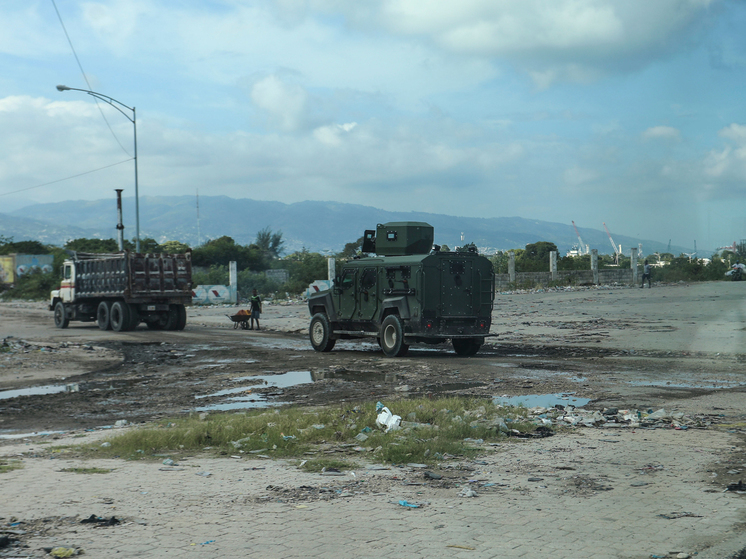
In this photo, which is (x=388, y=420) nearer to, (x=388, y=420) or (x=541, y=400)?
(x=388, y=420)

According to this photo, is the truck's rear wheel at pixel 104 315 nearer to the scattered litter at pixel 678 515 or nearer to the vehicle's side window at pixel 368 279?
the vehicle's side window at pixel 368 279

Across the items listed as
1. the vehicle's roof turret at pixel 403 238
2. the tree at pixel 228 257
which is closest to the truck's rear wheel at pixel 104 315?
the vehicle's roof turret at pixel 403 238

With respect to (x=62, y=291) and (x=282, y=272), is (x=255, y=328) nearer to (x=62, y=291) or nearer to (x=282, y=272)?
(x=62, y=291)

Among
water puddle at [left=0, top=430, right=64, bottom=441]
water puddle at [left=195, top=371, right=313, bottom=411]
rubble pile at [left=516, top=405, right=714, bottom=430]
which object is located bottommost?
water puddle at [left=0, top=430, right=64, bottom=441]

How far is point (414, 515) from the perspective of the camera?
5.43m

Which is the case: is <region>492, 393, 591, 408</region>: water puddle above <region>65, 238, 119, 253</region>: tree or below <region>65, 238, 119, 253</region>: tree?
below

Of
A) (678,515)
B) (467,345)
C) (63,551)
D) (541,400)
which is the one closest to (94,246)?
(467,345)

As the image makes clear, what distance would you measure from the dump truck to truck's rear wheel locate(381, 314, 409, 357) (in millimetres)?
11174

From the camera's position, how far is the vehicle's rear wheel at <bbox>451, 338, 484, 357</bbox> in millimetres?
18094

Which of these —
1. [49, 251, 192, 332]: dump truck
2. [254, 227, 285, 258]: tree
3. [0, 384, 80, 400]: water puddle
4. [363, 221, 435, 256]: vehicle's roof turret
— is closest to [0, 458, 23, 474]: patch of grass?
[0, 384, 80, 400]: water puddle

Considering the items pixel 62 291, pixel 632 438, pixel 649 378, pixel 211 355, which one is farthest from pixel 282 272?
pixel 632 438

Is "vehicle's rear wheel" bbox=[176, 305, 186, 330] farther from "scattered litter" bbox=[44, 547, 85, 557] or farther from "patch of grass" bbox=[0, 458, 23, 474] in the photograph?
"scattered litter" bbox=[44, 547, 85, 557]

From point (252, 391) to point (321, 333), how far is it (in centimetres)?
697

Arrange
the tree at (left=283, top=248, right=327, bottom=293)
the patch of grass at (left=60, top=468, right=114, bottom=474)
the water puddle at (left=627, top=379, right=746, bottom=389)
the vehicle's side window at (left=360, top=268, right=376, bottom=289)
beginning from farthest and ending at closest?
the tree at (left=283, top=248, right=327, bottom=293), the vehicle's side window at (left=360, top=268, right=376, bottom=289), the water puddle at (left=627, top=379, right=746, bottom=389), the patch of grass at (left=60, top=468, right=114, bottom=474)
